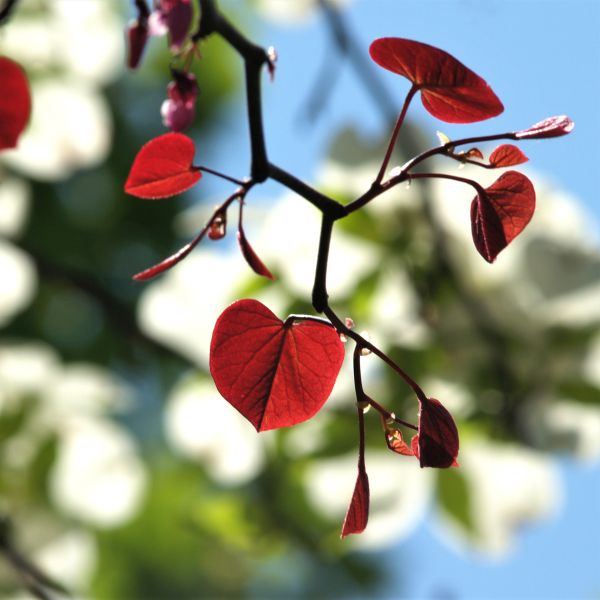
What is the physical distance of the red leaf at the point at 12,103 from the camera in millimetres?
195

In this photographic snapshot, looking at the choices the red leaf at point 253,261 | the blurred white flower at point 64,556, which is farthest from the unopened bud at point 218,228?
the blurred white flower at point 64,556

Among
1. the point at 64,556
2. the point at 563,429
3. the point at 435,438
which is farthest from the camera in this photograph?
the point at 64,556

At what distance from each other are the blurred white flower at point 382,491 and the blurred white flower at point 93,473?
0.14 m

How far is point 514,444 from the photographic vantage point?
0.41 meters

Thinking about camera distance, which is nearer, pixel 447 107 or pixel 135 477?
pixel 447 107

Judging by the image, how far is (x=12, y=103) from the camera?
0.19m

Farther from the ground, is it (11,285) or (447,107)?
(447,107)

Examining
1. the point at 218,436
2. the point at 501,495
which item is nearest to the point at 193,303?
the point at 218,436

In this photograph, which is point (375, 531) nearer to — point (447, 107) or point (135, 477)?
point (135, 477)

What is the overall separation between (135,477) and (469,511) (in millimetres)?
214

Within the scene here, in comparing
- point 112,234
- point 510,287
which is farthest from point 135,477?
point 112,234

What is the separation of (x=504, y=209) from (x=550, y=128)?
2cm

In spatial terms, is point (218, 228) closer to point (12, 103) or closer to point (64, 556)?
point (12, 103)

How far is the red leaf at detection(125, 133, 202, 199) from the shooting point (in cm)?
17
